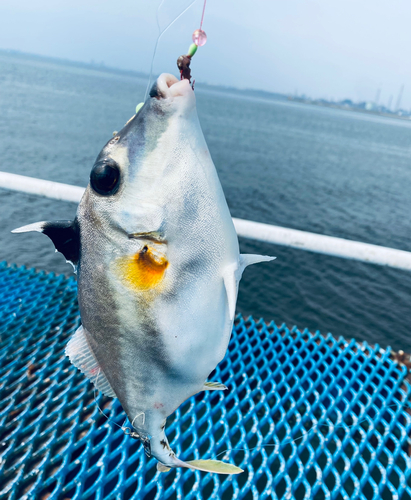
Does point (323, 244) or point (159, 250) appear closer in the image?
point (159, 250)

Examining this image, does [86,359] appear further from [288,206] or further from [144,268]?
[288,206]

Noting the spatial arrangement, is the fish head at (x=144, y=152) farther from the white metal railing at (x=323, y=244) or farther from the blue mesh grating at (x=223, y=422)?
the blue mesh grating at (x=223, y=422)

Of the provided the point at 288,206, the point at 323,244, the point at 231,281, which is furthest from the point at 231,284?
Answer: the point at 288,206

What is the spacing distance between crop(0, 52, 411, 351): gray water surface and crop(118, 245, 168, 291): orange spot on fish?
1.00m

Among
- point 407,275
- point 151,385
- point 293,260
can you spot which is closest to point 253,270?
point 293,260

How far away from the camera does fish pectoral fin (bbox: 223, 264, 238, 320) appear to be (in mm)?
1296

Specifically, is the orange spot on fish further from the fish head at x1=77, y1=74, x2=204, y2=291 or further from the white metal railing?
the white metal railing

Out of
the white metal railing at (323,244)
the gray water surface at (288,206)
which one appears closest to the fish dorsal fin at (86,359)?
the gray water surface at (288,206)

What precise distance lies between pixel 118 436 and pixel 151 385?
7.05 ft

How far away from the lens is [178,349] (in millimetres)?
1336

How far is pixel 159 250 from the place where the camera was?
1.29 metres

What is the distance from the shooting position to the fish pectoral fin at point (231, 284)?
51.0 inches

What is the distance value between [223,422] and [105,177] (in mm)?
2873

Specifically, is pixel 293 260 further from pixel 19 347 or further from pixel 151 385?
pixel 151 385
